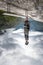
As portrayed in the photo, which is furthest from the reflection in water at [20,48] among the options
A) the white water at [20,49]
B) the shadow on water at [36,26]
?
the shadow on water at [36,26]

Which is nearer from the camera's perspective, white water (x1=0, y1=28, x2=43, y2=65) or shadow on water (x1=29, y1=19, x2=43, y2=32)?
white water (x1=0, y1=28, x2=43, y2=65)

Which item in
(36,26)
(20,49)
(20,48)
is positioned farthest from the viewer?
(36,26)

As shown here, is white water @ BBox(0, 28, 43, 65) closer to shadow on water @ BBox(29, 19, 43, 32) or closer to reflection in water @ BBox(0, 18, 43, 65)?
reflection in water @ BBox(0, 18, 43, 65)

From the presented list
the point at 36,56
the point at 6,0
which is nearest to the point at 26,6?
the point at 6,0

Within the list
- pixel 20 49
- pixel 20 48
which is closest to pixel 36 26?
pixel 20 48

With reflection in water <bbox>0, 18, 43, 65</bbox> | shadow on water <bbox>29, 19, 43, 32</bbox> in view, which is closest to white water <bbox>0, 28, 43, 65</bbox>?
reflection in water <bbox>0, 18, 43, 65</bbox>

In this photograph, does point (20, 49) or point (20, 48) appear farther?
point (20, 48)

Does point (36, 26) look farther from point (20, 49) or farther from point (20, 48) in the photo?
point (20, 49)

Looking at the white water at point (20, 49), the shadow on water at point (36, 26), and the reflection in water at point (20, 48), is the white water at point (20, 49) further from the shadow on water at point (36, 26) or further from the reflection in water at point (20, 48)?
the shadow on water at point (36, 26)
